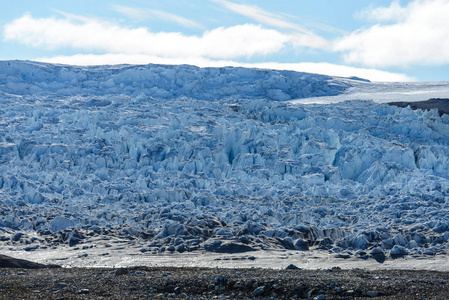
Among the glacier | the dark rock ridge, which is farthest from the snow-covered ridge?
the dark rock ridge

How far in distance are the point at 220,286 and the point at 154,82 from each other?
3177cm

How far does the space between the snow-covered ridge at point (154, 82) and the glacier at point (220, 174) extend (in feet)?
3.35

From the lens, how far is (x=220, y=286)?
9.52 m

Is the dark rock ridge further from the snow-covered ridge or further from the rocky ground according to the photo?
the rocky ground

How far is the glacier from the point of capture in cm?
1598

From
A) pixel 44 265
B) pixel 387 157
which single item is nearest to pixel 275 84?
pixel 387 157

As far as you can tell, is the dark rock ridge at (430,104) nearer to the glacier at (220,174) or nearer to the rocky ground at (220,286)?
the glacier at (220,174)

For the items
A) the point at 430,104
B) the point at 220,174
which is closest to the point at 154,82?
the point at 430,104

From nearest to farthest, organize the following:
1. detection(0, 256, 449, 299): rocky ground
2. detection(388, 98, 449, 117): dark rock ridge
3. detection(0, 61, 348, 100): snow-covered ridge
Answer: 1. detection(0, 256, 449, 299): rocky ground
2. detection(388, 98, 449, 117): dark rock ridge
3. detection(0, 61, 348, 100): snow-covered ridge

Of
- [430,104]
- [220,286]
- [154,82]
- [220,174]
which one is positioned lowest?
[220,174]

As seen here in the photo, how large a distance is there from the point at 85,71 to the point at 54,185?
892 inches

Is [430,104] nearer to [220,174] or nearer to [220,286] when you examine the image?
[220,174]

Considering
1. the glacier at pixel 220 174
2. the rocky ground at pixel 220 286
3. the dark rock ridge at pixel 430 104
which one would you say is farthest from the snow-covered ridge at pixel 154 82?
the rocky ground at pixel 220 286

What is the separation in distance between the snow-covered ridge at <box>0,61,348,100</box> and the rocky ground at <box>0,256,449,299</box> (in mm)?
28008
